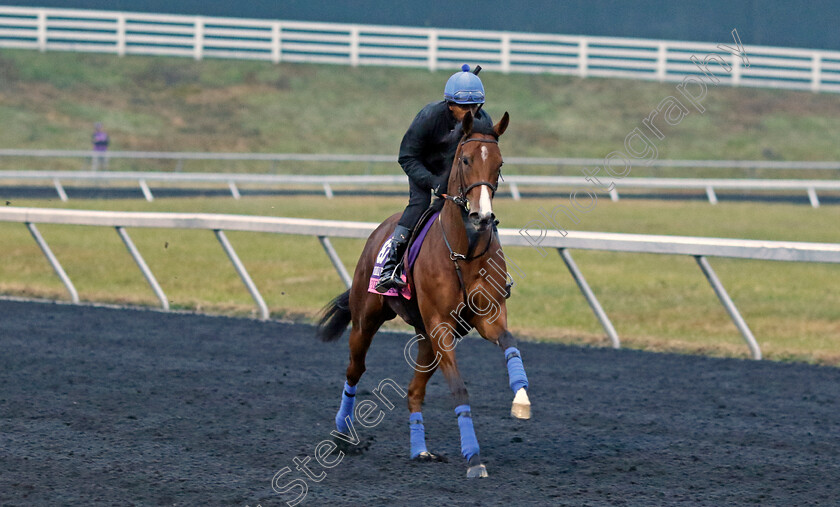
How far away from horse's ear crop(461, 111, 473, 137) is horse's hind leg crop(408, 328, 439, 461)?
1250 mm

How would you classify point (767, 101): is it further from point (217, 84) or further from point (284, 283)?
point (284, 283)

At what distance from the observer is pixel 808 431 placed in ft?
24.1

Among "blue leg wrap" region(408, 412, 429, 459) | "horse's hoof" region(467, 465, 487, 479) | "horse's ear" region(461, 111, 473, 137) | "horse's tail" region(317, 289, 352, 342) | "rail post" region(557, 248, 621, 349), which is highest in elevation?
"rail post" region(557, 248, 621, 349)

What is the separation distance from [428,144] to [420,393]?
4.57ft

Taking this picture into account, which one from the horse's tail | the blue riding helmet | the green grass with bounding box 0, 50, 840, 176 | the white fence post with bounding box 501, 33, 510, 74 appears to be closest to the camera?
the blue riding helmet

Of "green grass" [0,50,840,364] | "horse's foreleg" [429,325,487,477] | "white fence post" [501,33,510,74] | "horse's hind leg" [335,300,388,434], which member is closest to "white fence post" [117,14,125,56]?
"green grass" [0,50,840,364]

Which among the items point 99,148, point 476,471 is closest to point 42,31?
point 99,148

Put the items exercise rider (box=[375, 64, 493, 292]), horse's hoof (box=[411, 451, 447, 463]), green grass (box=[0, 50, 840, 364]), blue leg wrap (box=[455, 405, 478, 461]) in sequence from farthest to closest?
green grass (box=[0, 50, 840, 364]) → exercise rider (box=[375, 64, 493, 292]) → horse's hoof (box=[411, 451, 447, 463]) → blue leg wrap (box=[455, 405, 478, 461])

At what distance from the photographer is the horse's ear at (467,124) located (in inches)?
230

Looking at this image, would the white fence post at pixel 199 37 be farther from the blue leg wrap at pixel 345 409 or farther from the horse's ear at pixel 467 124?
the horse's ear at pixel 467 124

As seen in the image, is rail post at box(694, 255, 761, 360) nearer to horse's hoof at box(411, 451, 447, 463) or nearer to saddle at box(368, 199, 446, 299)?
saddle at box(368, 199, 446, 299)

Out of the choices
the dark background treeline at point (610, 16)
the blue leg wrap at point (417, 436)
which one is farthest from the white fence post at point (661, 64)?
the blue leg wrap at point (417, 436)

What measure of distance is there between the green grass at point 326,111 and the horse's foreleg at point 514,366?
2642cm

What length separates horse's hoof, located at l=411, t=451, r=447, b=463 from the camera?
20.9ft
